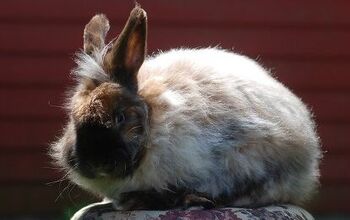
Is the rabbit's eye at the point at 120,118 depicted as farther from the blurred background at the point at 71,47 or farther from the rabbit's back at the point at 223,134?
the blurred background at the point at 71,47

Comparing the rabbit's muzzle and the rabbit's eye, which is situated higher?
the rabbit's eye

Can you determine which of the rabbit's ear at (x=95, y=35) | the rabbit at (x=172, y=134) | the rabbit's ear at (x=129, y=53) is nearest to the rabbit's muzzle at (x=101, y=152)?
the rabbit at (x=172, y=134)

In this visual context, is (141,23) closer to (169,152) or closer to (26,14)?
(169,152)

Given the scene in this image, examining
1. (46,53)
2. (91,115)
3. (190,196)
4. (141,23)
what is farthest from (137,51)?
(46,53)

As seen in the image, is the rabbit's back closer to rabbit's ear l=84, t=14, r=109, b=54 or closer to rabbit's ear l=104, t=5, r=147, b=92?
rabbit's ear l=104, t=5, r=147, b=92

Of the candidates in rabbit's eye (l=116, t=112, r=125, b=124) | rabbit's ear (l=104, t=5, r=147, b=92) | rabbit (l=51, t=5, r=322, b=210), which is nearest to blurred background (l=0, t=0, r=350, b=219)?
rabbit (l=51, t=5, r=322, b=210)

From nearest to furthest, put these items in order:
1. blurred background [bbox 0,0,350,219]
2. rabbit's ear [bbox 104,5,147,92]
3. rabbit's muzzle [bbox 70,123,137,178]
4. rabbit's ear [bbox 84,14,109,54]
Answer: rabbit's muzzle [bbox 70,123,137,178], rabbit's ear [bbox 104,5,147,92], rabbit's ear [bbox 84,14,109,54], blurred background [bbox 0,0,350,219]

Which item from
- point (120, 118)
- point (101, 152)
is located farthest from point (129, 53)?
point (101, 152)

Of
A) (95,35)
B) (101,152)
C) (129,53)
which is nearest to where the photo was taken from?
(101,152)

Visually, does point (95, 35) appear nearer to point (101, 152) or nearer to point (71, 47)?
point (101, 152)
